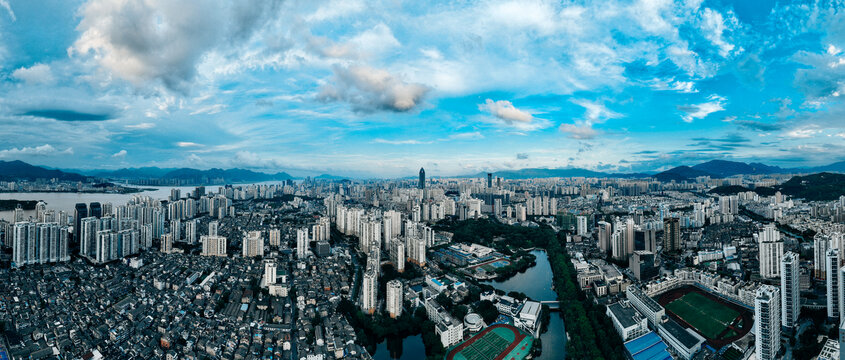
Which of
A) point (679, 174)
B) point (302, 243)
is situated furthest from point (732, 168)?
point (302, 243)

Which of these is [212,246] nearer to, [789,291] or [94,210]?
[94,210]

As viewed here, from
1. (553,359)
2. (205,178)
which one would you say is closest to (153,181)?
(205,178)

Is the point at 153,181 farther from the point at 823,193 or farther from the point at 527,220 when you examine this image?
the point at 823,193

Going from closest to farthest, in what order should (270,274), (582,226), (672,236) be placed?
1. (270,274)
2. (672,236)
3. (582,226)

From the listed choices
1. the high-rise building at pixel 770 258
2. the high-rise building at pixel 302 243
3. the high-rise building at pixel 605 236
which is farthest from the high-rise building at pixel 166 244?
the high-rise building at pixel 770 258

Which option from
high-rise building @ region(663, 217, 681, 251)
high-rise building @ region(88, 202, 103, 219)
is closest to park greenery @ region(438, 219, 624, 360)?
high-rise building @ region(663, 217, 681, 251)
